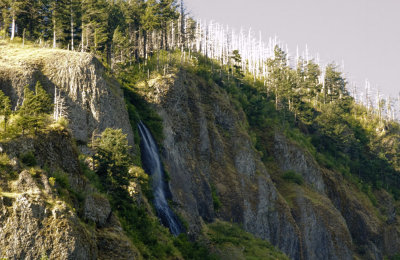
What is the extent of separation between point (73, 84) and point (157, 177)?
11886mm

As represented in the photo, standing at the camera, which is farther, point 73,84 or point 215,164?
point 215,164

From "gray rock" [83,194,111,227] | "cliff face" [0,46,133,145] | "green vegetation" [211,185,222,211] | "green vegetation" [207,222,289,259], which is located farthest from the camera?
"green vegetation" [211,185,222,211]

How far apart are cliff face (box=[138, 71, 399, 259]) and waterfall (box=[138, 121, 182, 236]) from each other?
150 cm

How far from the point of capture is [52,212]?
81.6 feet

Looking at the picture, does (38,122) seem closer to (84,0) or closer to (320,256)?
(84,0)

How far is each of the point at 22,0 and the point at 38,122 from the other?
37474mm

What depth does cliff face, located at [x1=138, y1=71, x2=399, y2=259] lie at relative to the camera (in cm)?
5628

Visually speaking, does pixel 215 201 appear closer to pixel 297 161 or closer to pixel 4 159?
pixel 297 161

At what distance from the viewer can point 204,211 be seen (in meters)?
55.9

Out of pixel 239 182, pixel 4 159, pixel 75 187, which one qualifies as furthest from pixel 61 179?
pixel 239 182

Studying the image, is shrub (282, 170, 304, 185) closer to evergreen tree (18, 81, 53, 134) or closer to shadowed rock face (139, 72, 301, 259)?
shadowed rock face (139, 72, 301, 259)

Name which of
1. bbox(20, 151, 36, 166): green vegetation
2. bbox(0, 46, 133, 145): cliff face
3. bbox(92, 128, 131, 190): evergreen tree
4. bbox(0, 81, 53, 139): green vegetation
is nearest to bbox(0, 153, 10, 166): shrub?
bbox(20, 151, 36, 166): green vegetation

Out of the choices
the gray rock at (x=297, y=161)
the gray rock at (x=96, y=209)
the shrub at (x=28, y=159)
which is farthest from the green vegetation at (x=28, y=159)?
the gray rock at (x=297, y=161)

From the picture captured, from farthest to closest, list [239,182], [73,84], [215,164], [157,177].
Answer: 1. [239,182]
2. [215,164]
3. [157,177]
4. [73,84]
